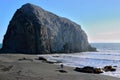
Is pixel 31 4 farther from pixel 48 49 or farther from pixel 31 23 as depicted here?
pixel 48 49

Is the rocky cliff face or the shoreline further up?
the rocky cliff face

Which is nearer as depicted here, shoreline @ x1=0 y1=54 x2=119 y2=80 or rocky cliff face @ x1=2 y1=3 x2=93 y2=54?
shoreline @ x1=0 y1=54 x2=119 y2=80

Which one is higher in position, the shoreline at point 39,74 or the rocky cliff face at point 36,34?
the rocky cliff face at point 36,34

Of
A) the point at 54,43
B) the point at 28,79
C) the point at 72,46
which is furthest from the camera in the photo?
the point at 72,46

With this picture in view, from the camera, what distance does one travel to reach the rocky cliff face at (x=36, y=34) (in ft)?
293

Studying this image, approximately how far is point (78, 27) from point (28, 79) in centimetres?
9431

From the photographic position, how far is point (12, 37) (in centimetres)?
9225

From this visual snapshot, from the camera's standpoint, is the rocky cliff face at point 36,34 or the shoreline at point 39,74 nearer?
the shoreline at point 39,74

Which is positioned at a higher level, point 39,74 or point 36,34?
point 36,34

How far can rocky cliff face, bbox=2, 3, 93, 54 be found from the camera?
8931 cm

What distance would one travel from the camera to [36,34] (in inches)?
3563

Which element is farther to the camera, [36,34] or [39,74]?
[36,34]

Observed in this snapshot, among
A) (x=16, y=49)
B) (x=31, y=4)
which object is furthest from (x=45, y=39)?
(x=31, y=4)

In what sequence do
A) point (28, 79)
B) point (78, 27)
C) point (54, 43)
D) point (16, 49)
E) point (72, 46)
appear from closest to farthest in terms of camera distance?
point (28, 79) → point (16, 49) → point (54, 43) → point (72, 46) → point (78, 27)
